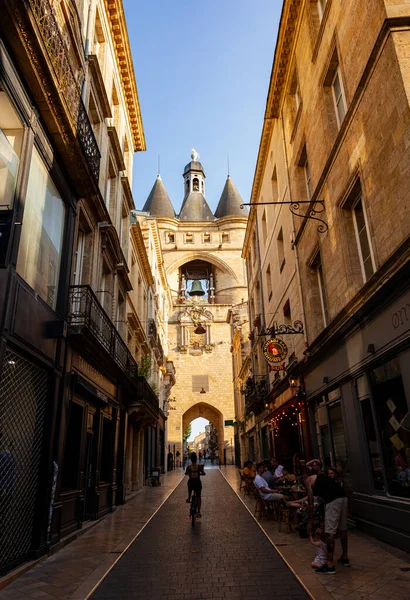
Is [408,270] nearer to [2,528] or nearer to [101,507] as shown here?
[2,528]

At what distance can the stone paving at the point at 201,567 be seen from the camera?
516 cm

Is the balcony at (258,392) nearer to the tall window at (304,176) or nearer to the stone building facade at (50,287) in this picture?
the stone building facade at (50,287)

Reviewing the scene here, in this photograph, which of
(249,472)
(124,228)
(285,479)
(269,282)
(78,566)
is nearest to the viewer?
(78,566)

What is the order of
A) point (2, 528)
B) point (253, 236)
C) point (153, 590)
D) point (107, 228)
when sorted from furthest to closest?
point (253, 236)
point (107, 228)
point (2, 528)
point (153, 590)

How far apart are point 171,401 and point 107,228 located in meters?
36.7

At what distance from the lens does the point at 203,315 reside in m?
50.5

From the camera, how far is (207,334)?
164 ft

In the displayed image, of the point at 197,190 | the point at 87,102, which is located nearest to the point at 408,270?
the point at 87,102

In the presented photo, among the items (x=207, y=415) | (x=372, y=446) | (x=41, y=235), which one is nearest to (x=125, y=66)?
(x=41, y=235)

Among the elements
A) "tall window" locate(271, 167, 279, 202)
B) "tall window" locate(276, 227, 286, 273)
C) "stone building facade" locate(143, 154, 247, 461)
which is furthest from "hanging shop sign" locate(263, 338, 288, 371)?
"stone building facade" locate(143, 154, 247, 461)

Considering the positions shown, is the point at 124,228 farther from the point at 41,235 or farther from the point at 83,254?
the point at 41,235

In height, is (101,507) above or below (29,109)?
below

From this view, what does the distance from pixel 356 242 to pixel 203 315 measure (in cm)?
4133

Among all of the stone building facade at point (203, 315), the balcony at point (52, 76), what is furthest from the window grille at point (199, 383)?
the balcony at point (52, 76)
